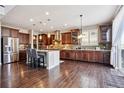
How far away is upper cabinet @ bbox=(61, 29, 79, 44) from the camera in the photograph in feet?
30.7

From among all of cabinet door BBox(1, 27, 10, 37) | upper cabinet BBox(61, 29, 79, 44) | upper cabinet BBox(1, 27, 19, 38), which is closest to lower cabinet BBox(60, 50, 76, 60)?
upper cabinet BBox(61, 29, 79, 44)

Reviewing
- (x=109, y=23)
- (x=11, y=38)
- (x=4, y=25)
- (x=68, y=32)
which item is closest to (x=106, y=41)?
(x=109, y=23)

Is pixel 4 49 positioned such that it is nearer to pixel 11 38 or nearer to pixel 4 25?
pixel 11 38

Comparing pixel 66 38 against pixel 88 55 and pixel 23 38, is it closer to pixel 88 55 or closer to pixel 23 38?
pixel 88 55

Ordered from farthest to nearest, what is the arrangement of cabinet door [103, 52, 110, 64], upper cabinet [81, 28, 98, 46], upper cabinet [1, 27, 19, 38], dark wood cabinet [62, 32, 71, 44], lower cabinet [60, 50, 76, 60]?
dark wood cabinet [62, 32, 71, 44]
lower cabinet [60, 50, 76, 60]
upper cabinet [81, 28, 98, 46]
upper cabinet [1, 27, 19, 38]
cabinet door [103, 52, 110, 64]

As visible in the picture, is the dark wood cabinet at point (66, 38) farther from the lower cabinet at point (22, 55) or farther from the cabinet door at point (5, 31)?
the cabinet door at point (5, 31)

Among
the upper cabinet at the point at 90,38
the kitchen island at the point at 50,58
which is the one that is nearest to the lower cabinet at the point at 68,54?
the upper cabinet at the point at 90,38

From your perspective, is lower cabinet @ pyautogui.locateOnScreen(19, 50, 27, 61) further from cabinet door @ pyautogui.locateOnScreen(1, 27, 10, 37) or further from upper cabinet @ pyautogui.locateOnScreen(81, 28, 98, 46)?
upper cabinet @ pyautogui.locateOnScreen(81, 28, 98, 46)

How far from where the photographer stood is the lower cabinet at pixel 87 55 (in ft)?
23.1

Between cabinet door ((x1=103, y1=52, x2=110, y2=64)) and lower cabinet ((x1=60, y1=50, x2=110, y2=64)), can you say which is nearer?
cabinet door ((x1=103, y1=52, x2=110, y2=64))

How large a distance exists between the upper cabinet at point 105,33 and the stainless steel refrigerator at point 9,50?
609cm

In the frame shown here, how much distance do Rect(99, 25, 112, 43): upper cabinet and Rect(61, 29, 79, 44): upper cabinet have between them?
2.08m

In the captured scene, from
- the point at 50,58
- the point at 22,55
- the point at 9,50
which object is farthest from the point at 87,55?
the point at 9,50
